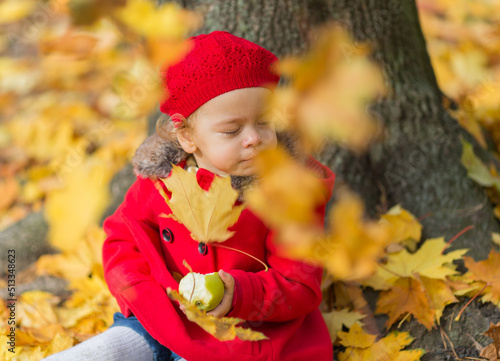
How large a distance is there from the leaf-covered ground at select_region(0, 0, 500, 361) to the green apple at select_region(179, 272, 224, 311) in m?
0.23

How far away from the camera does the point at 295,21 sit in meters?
2.18

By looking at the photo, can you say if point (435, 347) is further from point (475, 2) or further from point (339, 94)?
point (475, 2)

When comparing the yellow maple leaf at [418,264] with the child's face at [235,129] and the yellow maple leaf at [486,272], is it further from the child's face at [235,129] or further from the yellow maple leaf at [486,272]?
the child's face at [235,129]

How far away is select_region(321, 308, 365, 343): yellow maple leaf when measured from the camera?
72.2 inches

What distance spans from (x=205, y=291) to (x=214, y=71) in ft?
1.96

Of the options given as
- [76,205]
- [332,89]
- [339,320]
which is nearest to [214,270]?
[339,320]

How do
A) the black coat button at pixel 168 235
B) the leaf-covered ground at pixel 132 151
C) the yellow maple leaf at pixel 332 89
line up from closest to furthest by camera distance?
the yellow maple leaf at pixel 332 89, the leaf-covered ground at pixel 132 151, the black coat button at pixel 168 235

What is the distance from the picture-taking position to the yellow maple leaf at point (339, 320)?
1.83 metres

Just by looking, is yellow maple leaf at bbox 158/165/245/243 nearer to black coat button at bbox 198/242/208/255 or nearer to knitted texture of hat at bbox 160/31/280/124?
black coat button at bbox 198/242/208/255

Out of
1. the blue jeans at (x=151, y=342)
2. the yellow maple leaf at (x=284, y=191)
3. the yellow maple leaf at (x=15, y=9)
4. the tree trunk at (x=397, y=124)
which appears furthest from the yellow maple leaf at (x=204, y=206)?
the yellow maple leaf at (x=15, y=9)

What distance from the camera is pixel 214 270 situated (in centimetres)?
155

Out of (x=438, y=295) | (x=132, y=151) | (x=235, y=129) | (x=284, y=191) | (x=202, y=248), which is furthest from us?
(x=132, y=151)

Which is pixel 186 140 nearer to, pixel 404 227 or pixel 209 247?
pixel 209 247

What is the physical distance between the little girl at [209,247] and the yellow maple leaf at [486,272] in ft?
2.14
